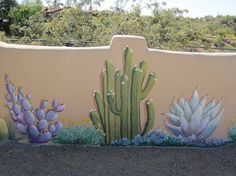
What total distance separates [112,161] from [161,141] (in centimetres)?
102

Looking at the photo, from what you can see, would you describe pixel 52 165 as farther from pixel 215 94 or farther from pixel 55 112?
pixel 215 94

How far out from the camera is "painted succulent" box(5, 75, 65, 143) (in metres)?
6.69

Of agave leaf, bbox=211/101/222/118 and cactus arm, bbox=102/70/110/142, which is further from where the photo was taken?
agave leaf, bbox=211/101/222/118

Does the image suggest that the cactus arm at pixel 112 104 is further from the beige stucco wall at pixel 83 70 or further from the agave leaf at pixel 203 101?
the agave leaf at pixel 203 101

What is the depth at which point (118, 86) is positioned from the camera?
6.70 metres

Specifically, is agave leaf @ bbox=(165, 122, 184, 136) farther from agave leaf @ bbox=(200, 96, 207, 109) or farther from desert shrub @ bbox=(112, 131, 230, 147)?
agave leaf @ bbox=(200, 96, 207, 109)

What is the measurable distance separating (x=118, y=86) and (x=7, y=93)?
168cm

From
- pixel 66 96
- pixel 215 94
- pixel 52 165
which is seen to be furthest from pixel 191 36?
pixel 52 165

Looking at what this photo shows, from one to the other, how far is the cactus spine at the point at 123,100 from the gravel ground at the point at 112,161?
326 mm

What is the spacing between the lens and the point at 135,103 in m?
6.77

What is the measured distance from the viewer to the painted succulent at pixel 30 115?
263 inches

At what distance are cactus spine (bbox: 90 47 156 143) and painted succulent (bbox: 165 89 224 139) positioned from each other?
36 centimetres

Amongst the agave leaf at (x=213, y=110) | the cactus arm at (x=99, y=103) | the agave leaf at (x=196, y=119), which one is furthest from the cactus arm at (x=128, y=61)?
the agave leaf at (x=213, y=110)

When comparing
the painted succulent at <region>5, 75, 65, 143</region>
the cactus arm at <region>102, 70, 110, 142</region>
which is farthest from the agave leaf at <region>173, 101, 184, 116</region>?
the painted succulent at <region>5, 75, 65, 143</region>
